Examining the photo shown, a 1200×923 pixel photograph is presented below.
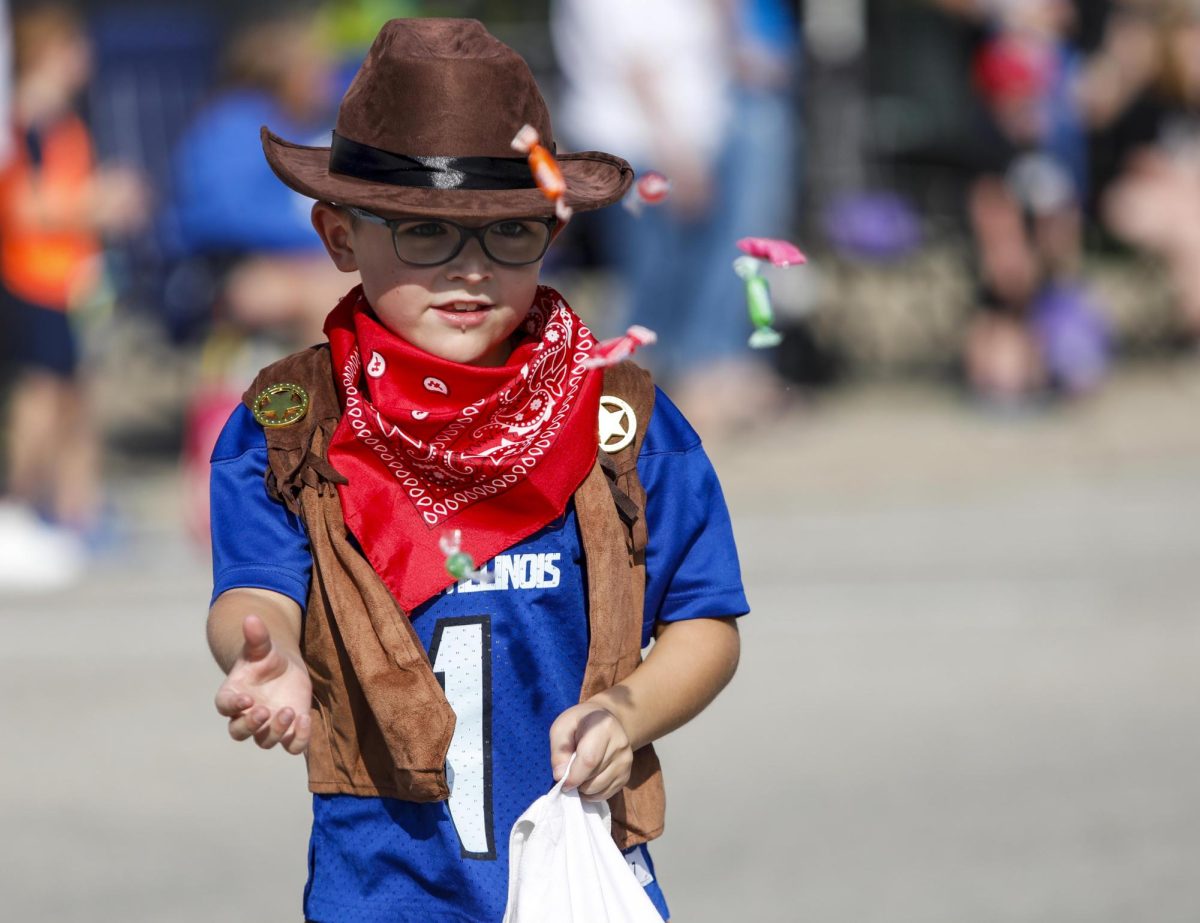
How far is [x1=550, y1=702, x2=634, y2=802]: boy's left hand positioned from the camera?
7.79ft

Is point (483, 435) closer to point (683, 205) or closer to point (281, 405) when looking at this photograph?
point (281, 405)

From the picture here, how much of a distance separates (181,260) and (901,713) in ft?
16.7

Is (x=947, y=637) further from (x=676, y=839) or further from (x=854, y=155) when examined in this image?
(x=854, y=155)

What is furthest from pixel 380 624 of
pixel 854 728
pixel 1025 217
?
pixel 1025 217

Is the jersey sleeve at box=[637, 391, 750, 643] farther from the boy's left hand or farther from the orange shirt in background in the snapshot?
the orange shirt in background

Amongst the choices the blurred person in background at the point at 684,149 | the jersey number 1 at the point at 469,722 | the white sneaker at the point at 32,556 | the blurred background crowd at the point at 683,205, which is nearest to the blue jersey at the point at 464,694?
the jersey number 1 at the point at 469,722

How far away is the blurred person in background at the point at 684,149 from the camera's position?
9.79 metres

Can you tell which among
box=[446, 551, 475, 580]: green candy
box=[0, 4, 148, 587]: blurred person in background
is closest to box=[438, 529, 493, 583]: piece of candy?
box=[446, 551, 475, 580]: green candy

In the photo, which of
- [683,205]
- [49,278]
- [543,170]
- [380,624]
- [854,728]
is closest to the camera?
[543,170]

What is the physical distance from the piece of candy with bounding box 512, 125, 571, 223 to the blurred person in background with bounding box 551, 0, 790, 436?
292 inches

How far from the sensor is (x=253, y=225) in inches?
350

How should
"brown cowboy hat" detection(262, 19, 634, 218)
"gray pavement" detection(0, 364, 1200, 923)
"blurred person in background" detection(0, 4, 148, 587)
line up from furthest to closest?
"blurred person in background" detection(0, 4, 148, 587) < "gray pavement" detection(0, 364, 1200, 923) < "brown cowboy hat" detection(262, 19, 634, 218)

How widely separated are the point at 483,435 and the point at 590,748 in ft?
1.30

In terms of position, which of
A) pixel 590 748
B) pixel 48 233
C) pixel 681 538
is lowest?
pixel 590 748
